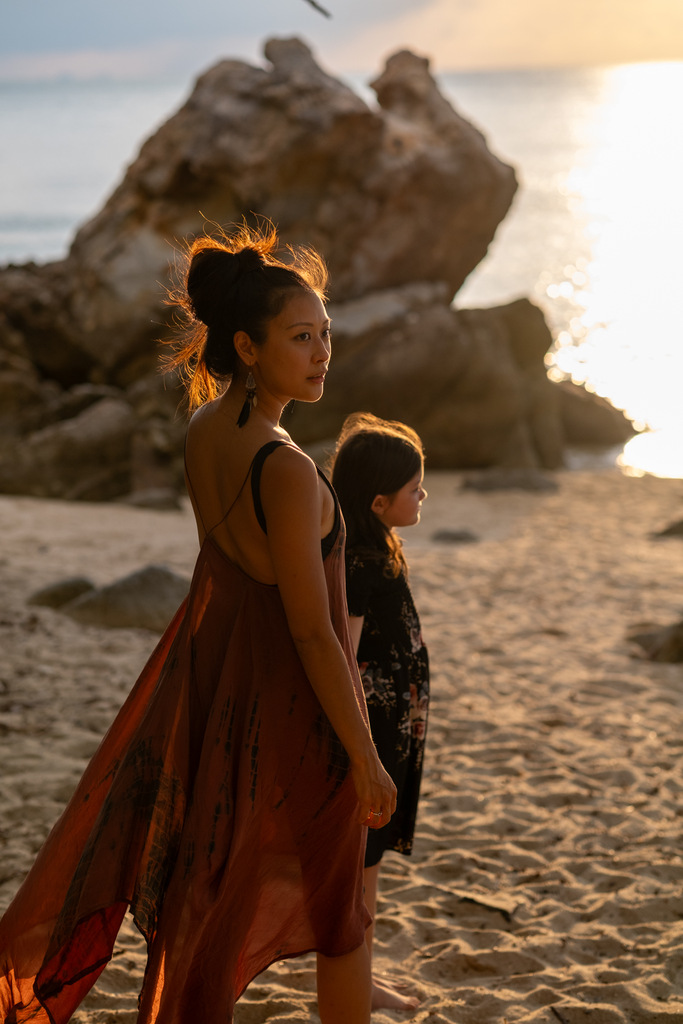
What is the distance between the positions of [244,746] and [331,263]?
43.6 ft

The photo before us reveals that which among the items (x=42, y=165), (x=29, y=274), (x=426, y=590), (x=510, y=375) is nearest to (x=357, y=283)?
(x=510, y=375)

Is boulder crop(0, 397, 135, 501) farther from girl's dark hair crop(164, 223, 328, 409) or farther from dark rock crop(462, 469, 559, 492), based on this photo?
girl's dark hair crop(164, 223, 328, 409)

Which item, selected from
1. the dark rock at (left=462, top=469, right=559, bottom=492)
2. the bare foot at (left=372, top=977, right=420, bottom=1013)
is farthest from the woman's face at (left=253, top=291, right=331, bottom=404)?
the dark rock at (left=462, top=469, right=559, bottom=492)

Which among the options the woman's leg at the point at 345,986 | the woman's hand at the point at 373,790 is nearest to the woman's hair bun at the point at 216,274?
the woman's hand at the point at 373,790

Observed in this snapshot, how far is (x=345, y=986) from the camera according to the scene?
2.27 metres

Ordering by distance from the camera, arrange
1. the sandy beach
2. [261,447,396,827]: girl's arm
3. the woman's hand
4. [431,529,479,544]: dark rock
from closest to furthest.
A: 1. [261,447,396,827]: girl's arm
2. the woman's hand
3. the sandy beach
4. [431,529,479,544]: dark rock

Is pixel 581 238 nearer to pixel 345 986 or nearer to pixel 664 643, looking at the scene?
pixel 664 643

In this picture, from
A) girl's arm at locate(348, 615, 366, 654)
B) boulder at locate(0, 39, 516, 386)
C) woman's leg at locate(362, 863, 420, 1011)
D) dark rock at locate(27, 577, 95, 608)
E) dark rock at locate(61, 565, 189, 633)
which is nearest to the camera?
girl's arm at locate(348, 615, 366, 654)

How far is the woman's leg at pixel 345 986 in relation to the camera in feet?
7.45

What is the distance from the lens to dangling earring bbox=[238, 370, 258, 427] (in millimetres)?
2113

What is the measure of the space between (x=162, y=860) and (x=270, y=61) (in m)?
14.5

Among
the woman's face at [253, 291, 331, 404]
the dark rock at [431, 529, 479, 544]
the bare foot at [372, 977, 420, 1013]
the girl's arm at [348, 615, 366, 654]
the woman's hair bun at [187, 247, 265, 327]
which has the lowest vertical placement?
the bare foot at [372, 977, 420, 1013]

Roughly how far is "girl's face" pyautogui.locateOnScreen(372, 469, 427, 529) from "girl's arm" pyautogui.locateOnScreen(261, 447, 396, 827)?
2.35 ft

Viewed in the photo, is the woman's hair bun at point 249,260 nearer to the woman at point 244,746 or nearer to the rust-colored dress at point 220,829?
the woman at point 244,746
